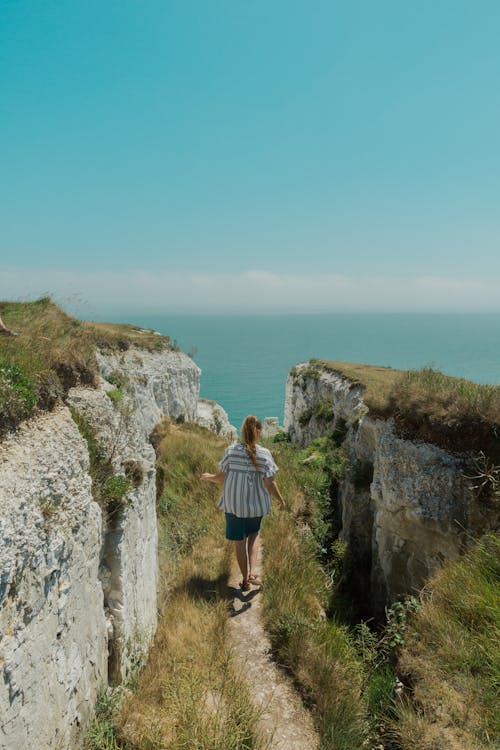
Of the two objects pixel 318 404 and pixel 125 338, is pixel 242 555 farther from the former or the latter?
pixel 125 338

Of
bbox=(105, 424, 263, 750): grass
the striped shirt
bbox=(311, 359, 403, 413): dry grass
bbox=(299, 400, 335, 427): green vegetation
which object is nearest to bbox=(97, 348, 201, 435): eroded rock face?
bbox=(299, 400, 335, 427): green vegetation

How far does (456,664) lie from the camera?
428 centimetres

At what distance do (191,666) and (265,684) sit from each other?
1.10m

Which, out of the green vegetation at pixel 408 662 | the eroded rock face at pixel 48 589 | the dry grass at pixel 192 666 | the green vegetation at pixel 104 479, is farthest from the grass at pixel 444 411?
the eroded rock face at pixel 48 589

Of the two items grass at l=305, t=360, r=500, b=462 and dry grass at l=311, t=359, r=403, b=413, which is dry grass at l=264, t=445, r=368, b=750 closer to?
grass at l=305, t=360, r=500, b=462

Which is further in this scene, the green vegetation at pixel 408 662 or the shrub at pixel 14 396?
the green vegetation at pixel 408 662

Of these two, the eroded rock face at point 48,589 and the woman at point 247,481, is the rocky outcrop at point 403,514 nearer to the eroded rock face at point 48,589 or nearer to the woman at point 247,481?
the woman at point 247,481

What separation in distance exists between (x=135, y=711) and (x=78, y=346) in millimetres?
4651

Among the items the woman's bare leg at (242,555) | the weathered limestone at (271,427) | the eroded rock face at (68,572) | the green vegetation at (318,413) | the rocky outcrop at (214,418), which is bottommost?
the weathered limestone at (271,427)

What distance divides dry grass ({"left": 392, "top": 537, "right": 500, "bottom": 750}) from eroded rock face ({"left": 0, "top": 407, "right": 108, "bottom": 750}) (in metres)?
3.18

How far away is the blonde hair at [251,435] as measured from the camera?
19.6 feet

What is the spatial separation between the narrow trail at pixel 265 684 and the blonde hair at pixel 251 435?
239cm

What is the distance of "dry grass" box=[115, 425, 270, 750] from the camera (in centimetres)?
378

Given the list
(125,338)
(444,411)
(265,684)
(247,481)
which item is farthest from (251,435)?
(125,338)
